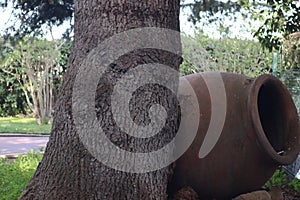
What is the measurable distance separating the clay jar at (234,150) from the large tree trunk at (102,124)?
0.29m

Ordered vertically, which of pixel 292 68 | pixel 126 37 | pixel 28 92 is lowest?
pixel 28 92

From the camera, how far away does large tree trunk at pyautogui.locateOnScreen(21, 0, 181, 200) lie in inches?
91.7

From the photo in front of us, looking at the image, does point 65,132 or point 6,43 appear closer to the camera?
point 65,132

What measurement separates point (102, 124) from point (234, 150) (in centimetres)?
87

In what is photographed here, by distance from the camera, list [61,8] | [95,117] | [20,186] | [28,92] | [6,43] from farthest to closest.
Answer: [28,92]
[6,43]
[61,8]
[20,186]
[95,117]

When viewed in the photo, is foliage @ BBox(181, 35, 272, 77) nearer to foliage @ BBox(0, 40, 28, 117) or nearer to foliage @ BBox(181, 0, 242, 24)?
foliage @ BBox(181, 0, 242, 24)

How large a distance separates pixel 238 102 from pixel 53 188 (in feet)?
4.01

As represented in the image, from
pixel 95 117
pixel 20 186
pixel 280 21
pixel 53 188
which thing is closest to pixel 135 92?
pixel 95 117

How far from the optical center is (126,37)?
2453 millimetres

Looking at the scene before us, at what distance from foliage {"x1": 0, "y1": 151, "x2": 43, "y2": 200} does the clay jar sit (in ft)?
4.54

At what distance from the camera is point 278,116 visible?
3191 millimetres

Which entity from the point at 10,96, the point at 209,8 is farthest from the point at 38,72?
Answer: the point at 209,8

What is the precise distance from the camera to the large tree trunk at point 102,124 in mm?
→ 2330

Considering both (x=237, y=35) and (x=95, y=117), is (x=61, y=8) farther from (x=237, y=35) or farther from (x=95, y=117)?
(x=237, y=35)
